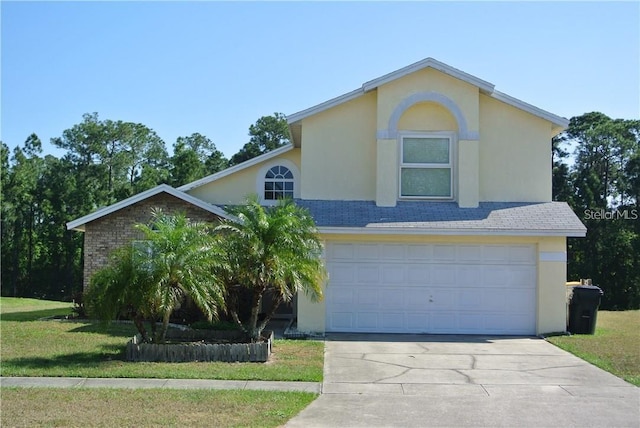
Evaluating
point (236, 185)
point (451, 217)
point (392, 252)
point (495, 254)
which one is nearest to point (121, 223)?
point (236, 185)

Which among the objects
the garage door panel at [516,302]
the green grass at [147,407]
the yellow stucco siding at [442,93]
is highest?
the yellow stucco siding at [442,93]

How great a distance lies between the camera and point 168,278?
39.5ft

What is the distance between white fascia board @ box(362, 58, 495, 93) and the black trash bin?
19.2ft

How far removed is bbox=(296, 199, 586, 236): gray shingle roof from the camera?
54.3ft

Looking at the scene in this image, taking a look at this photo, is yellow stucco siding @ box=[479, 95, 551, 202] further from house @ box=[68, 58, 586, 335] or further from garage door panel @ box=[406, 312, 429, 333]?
garage door panel @ box=[406, 312, 429, 333]

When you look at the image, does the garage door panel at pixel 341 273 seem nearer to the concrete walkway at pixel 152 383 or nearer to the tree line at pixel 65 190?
the concrete walkway at pixel 152 383

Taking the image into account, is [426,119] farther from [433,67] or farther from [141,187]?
[141,187]

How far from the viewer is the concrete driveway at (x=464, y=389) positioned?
8.80m

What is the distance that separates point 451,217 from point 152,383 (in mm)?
A: 9409

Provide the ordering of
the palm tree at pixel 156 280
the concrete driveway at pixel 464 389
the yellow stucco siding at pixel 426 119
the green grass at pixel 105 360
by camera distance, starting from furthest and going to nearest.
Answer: the yellow stucco siding at pixel 426 119 < the palm tree at pixel 156 280 < the green grass at pixel 105 360 < the concrete driveway at pixel 464 389

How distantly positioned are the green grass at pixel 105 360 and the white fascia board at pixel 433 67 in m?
7.25

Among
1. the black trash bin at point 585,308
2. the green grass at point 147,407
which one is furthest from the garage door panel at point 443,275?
the green grass at point 147,407

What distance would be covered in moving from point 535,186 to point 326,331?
6.93 metres

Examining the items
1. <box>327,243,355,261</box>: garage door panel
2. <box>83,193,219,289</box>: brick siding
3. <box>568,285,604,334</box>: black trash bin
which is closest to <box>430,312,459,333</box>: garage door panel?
<box>327,243,355,261</box>: garage door panel
